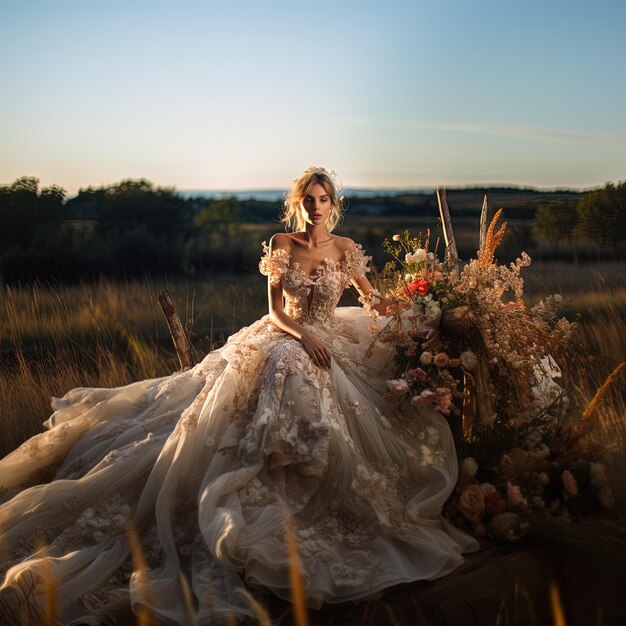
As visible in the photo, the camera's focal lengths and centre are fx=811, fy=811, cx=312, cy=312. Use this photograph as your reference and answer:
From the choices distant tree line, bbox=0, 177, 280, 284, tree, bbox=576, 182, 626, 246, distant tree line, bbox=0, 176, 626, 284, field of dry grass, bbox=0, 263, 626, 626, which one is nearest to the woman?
field of dry grass, bbox=0, 263, 626, 626

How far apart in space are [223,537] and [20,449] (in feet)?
7.78

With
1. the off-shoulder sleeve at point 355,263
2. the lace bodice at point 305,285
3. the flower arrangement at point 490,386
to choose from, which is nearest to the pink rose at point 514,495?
the flower arrangement at point 490,386

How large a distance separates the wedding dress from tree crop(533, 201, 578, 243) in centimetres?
646

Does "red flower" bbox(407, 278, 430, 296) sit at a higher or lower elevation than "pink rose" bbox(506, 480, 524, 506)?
higher

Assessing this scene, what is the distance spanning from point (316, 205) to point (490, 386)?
5.79ft

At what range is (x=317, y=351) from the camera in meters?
5.14

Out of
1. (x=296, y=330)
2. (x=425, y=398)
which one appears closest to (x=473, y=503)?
(x=425, y=398)

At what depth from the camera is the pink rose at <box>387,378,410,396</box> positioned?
4840mm

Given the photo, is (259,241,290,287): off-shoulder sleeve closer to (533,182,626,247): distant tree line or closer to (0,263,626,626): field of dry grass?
(0,263,626,626): field of dry grass

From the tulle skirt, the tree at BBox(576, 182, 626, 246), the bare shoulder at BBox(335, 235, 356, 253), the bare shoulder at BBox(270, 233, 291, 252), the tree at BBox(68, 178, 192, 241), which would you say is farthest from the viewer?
the tree at BBox(68, 178, 192, 241)

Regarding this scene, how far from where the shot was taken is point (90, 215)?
57.2ft

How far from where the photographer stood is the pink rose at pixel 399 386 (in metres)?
4.84

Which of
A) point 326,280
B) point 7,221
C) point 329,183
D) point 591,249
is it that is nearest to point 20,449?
point 326,280

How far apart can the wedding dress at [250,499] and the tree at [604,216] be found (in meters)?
6.55
